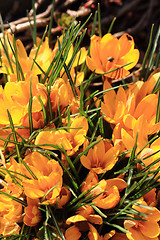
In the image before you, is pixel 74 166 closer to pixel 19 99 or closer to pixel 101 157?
pixel 101 157

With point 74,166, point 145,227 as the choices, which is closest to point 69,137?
point 74,166

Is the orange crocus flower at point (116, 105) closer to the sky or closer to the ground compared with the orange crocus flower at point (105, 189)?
closer to the sky

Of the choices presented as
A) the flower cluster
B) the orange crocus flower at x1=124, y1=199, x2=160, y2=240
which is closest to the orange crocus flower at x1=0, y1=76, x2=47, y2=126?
the flower cluster

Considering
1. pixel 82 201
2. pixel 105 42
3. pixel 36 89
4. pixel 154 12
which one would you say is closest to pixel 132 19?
pixel 154 12

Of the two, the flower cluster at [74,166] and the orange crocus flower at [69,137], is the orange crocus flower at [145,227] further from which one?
the orange crocus flower at [69,137]

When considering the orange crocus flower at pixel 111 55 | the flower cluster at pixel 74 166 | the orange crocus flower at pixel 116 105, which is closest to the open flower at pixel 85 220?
the flower cluster at pixel 74 166

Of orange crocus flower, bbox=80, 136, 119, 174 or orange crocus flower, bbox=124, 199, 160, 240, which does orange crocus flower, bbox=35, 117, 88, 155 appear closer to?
orange crocus flower, bbox=80, 136, 119, 174
